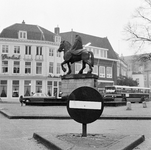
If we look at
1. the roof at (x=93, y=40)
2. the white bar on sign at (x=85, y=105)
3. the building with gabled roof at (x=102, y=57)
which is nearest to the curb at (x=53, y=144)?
the white bar on sign at (x=85, y=105)

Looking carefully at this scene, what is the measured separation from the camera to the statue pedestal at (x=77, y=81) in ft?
75.9

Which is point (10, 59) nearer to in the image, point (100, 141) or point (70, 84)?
point (70, 84)

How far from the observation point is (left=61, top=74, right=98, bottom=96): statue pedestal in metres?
23.1

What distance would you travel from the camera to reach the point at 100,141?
6281 millimetres

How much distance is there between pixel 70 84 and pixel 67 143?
18.0 m

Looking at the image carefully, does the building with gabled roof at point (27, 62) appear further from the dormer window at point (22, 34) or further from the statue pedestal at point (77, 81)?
the statue pedestal at point (77, 81)

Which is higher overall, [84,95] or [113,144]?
[84,95]

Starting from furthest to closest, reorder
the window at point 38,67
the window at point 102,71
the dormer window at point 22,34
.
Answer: the window at point 102,71 → the window at point 38,67 → the dormer window at point 22,34

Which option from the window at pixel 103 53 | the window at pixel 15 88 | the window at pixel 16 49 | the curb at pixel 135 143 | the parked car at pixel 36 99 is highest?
the window at pixel 103 53

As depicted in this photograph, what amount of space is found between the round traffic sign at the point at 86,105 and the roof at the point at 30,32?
50.5 meters

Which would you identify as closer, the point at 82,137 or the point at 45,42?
the point at 82,137

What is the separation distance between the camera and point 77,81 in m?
23.7

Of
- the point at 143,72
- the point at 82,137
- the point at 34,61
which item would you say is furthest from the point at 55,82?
the point at 143,72

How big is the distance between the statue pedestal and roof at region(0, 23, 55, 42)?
3381cm
